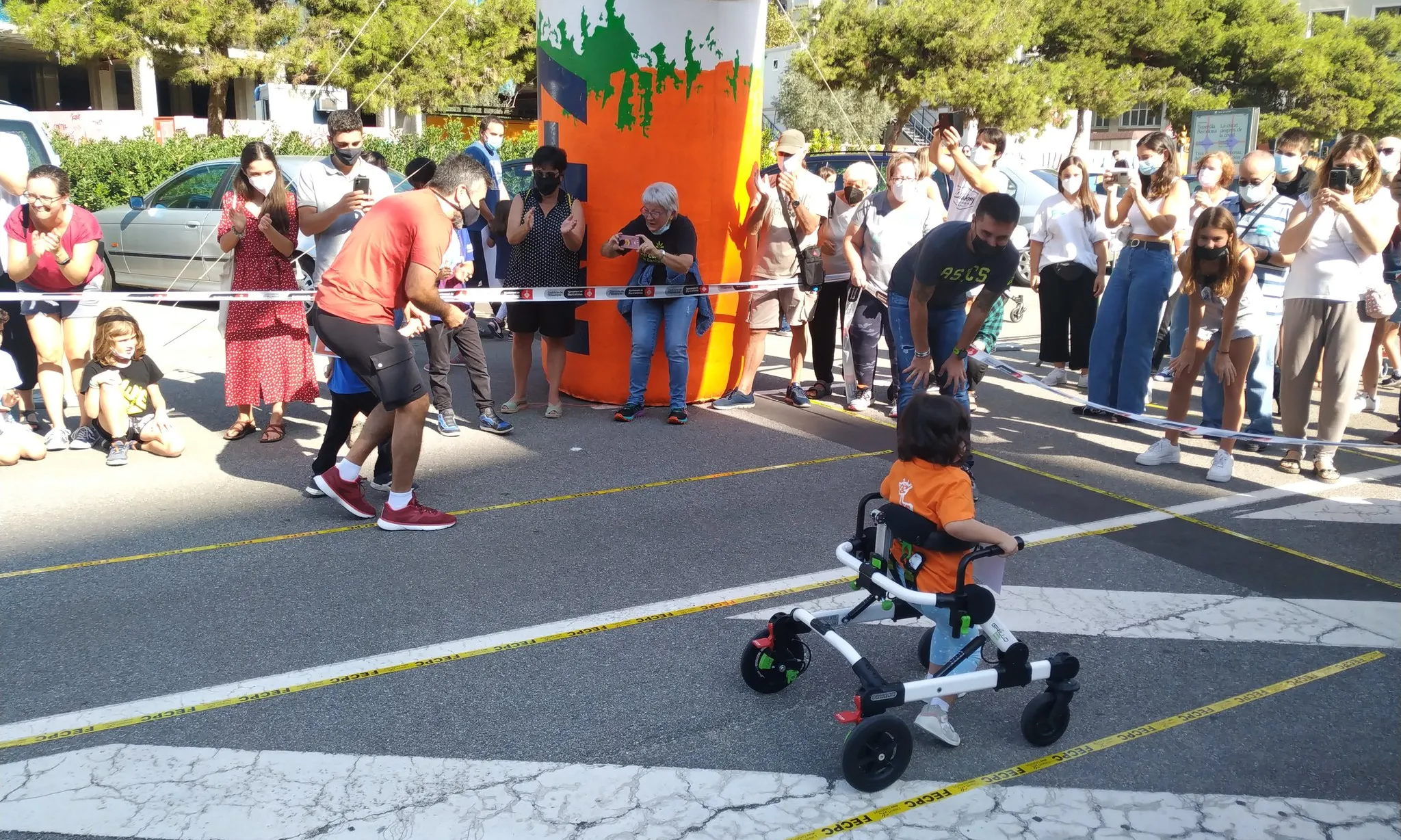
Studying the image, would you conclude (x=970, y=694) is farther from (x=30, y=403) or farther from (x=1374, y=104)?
(x=1374, y=104)

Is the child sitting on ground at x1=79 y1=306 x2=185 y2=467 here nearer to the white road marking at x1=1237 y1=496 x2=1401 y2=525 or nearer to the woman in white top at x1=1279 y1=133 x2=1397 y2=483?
the white road marking at x1=1237 y1=496 x2=1401 y2=525

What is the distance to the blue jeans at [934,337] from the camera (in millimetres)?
5793

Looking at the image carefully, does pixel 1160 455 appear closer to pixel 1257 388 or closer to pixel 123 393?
pixel 1257 388

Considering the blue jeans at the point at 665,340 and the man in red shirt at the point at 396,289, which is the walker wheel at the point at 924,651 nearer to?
the man in red shirt at the point at 396,289

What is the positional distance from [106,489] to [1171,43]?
124 ft

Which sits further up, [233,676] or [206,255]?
[206,255]

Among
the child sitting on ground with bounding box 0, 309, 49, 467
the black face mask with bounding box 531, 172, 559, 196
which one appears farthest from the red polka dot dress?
the black face mask with bounding box 531, 172, 559, 196

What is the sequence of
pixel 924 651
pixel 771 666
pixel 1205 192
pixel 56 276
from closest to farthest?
1. pixel 771 666
2. pixel 924 651
3. pixel 56 276
4. pixel 1205 192

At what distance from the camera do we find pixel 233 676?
386 cm

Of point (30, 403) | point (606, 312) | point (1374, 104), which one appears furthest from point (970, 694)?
point (1374, 104)

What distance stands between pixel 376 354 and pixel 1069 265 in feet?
19.0

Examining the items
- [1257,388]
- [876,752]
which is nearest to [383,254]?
[876,752]

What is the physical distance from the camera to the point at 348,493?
18.2 feet

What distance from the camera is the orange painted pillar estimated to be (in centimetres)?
741
